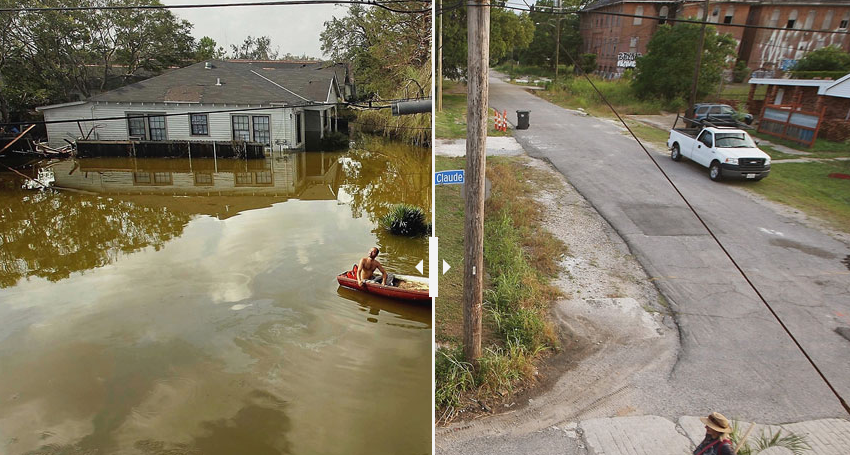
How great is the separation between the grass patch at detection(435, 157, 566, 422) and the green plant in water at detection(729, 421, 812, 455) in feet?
8.44

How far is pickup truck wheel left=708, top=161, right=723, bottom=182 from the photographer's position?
17.5 metres

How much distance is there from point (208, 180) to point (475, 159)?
19.7 meters

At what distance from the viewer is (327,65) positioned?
4097 cm

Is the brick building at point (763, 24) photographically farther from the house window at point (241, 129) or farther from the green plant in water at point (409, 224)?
the green plant in water at point (409, 224)

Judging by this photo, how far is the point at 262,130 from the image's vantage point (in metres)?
28.8

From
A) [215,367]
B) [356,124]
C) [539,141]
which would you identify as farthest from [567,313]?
[356,124]

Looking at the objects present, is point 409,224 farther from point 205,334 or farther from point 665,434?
point 665,434

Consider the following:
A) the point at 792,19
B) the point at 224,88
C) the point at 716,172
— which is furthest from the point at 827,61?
the point at 224,88

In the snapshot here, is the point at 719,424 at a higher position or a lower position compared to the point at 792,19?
lower

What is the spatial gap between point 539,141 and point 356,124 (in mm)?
20659

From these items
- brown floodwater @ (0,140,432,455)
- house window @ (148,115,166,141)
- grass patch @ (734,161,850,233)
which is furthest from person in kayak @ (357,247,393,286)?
house window @ (148,115,166,141)

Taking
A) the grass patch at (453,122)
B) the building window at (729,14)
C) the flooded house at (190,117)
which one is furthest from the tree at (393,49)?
the building window at (729,14)

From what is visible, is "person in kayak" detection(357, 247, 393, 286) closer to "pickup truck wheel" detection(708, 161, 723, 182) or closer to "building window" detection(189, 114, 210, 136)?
"pickup truck wheel" detection(708, 161, 723, 182)

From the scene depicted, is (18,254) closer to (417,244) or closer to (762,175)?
(417,244)
